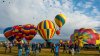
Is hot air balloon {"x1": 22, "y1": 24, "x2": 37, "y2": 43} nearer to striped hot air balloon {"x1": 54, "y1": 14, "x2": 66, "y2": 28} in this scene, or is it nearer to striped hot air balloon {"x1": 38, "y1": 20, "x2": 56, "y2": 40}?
striped hot air balloon {"x1": 38, "y1": 20, "x2": 56, "y2": 40}

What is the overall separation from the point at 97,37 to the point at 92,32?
1900 mm

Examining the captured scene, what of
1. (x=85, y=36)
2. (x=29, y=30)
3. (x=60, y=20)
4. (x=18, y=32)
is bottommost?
(x=85, y=36)

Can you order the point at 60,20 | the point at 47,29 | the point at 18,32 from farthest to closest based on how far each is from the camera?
1. the point at 18,32
2. the point at 60,20
3. the point at 47,29

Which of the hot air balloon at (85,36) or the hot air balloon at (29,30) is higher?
the hot air balloon at (29,30)

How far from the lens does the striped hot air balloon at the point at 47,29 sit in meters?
62.4

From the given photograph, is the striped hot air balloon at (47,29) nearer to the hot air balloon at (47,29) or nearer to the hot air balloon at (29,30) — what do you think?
the hot air balloon at (47,29)

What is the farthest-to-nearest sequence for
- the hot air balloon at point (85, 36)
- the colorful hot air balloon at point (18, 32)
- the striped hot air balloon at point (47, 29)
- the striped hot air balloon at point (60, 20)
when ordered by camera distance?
the colorful hot air balloon at point (18, 32)
the hot air balloon at point (85, 36)
the striped hot air balloon at point (60, 20)
the striped hot air balloon at point (47, 29)

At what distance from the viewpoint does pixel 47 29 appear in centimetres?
6234

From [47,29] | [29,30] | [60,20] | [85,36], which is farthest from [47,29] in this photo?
[85,36]

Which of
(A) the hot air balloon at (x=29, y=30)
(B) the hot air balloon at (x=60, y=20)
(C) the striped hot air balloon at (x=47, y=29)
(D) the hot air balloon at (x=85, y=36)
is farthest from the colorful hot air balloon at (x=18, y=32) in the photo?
(D) the hot air balloon at (x=85, y=36)

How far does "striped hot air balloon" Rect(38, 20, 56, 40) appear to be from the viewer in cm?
6238

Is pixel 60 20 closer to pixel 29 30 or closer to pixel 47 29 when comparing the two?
pixel 47 29

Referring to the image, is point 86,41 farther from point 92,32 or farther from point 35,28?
point 35,28

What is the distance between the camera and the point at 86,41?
67.2 m
